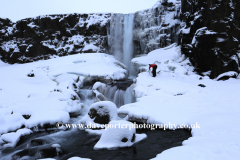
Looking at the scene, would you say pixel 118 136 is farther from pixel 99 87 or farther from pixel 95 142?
pixel 99 87

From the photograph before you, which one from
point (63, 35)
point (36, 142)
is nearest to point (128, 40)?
point (63, 35)

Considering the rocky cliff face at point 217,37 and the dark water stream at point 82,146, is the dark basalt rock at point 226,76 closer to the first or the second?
the rocky cliff face at point 217,37

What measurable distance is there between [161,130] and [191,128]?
3.66 feet

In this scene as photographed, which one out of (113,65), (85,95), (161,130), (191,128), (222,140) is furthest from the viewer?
(113,65)

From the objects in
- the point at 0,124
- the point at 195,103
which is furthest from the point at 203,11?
the point at 0,124

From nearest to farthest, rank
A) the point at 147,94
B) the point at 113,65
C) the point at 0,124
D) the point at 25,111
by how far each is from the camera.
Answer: the point at 0,124, the point at 25,111, the point at 147,94, the point at 113,65

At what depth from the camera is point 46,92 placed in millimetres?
11719

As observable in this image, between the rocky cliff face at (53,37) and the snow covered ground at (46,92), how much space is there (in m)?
6.71

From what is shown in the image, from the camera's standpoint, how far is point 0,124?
7.85 meters

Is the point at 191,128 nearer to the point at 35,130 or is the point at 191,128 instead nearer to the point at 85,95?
the point at 35,130

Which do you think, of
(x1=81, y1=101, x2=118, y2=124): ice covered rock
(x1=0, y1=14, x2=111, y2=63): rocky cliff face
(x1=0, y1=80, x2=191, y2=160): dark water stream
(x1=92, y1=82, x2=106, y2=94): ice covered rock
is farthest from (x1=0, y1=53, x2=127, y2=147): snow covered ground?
(x1=0, y1=14, x2=111, y2=63): rocky cliff face

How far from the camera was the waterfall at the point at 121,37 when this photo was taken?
23.7 meters

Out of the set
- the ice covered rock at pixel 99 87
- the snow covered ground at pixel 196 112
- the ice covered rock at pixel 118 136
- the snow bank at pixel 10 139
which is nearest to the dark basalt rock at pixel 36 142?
the snow bank at pixel 10 139

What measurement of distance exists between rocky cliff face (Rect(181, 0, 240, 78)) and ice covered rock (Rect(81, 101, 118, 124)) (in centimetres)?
999
